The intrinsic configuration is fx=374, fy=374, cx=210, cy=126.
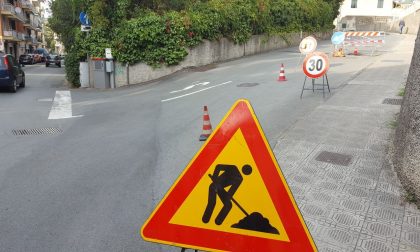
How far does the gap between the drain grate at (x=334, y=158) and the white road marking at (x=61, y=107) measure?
7156 millimetres

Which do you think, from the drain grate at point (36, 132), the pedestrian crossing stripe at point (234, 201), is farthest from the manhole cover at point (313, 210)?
the drain grate at point (36, 132)

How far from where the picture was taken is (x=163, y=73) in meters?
18.9

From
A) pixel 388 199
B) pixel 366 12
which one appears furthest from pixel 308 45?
pixel 366 12

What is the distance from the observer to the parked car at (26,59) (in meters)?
46.0

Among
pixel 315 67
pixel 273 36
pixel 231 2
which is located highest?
pixel 231 2

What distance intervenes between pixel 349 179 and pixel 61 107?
32.0ft

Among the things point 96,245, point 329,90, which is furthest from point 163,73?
point 96,245

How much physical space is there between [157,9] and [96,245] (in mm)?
17959

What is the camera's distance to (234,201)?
226cm

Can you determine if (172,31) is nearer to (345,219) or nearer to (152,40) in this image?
(152,40)

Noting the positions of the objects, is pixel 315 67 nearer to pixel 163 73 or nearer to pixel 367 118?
pixel 367 118

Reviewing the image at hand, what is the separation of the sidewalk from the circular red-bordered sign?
4.24 ft

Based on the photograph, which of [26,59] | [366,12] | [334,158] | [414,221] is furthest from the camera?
[366,12]

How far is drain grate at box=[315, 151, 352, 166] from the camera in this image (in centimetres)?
582
